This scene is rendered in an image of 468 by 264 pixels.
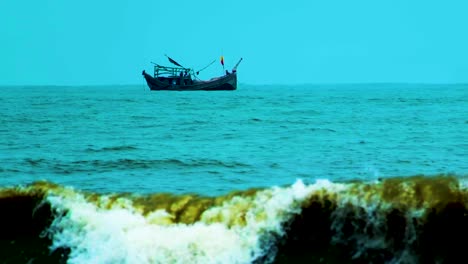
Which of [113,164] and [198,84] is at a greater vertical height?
[113,164]

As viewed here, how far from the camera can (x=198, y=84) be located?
88.9 meters

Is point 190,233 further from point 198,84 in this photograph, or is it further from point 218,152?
point 198,84

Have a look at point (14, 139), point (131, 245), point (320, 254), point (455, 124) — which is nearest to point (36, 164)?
point (14, 139)

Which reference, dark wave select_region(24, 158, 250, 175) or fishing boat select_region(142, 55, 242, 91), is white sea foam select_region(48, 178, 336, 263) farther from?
fishing boat select_region(142, 55, 242, 91)

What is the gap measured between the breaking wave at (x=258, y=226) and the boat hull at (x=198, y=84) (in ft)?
264

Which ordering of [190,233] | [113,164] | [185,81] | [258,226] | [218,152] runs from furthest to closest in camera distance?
1. [185,81]
2. [218,152]
3. [113,164]
4. [190,233]
5. [258,226]

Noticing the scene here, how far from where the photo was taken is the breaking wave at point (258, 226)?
22.4 ft

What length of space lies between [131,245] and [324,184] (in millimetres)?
2170

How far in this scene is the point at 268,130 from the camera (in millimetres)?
27938

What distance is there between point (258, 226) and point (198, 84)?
82.0 meters

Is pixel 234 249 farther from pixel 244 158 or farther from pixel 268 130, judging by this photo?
pixel 268 130

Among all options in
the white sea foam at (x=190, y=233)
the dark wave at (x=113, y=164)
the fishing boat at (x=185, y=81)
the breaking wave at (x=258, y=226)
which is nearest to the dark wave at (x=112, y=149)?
the dark wave at (x=113, y=164)

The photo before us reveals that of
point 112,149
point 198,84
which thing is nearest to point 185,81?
point 198,84

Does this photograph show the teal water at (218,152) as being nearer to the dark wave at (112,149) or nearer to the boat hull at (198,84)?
the dark wave at (112,149)
